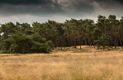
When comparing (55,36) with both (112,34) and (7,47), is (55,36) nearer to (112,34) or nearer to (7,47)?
(112,34)

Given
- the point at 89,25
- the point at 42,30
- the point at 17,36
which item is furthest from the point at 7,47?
the point at 89,25

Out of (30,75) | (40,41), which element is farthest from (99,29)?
(30,75)

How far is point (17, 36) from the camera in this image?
8944 cm

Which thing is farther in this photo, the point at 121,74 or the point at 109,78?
the point at 121,74

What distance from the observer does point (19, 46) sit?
3354 inches

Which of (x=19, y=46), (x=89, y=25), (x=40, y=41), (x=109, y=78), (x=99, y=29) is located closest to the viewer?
(x=109, y=78)

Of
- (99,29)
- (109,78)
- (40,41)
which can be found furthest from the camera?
(99,29)

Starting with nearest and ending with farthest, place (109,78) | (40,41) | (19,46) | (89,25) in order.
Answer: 1. (109,78)
2. (19,46)
3. (40,41)
4. (89,25)

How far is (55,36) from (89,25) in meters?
15.2

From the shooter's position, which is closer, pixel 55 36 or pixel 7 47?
pixel 7 47

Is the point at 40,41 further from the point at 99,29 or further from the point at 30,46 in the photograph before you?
the point at 99,29

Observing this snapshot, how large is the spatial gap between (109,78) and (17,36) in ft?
248

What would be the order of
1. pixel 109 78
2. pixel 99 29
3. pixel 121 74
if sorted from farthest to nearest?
pixel 99 29
pixel 121 74
pixel 109 78

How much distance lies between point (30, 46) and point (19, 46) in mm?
3323
